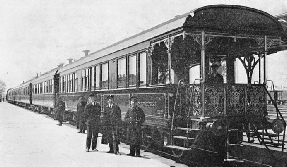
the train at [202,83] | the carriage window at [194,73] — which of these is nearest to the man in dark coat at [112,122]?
the train at [202,83]

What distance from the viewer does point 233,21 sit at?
8289 mm

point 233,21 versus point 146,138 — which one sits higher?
point 233,21

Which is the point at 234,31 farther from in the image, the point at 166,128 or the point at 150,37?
the point at 166,128

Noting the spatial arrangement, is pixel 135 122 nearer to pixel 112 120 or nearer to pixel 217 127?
pixel 112 120

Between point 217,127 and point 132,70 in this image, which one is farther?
point 132,70

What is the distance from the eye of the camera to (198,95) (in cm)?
794

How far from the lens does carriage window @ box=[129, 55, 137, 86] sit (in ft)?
33.2

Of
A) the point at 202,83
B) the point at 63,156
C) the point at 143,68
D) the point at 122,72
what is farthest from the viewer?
the point at 122,72

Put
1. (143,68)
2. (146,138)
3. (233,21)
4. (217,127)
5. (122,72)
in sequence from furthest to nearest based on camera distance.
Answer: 1. (122,72)
2. (146,138)
3. (143,68)
4. (233,21)
5. (217,127)

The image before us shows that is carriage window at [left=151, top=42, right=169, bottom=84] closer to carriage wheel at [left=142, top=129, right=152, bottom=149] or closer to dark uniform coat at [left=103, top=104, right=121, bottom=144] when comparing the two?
dark uniform coat at [left=103, top=104, right=121, bottom=144]

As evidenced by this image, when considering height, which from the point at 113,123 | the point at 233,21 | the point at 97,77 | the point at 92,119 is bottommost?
the point at 113,123

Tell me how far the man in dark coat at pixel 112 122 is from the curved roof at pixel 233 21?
308cm

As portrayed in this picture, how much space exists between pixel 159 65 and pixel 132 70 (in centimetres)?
130

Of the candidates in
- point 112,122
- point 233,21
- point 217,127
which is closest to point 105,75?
point 112,122
